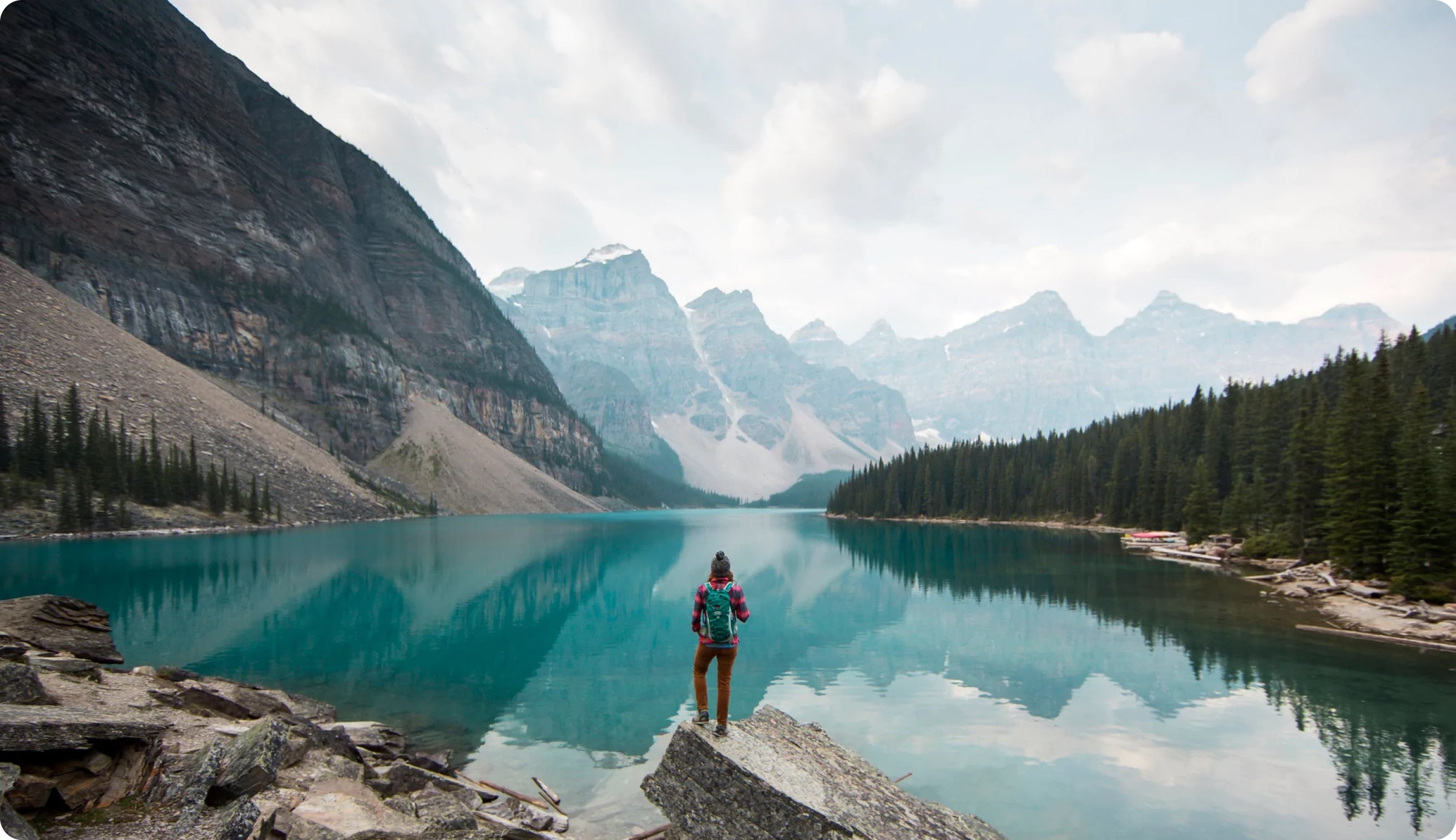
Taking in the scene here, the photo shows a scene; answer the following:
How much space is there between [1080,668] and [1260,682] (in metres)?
5.84

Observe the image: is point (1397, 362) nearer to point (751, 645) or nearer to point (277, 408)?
point (751, 645)

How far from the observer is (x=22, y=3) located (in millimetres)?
136500

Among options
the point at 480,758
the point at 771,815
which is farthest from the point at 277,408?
the point at 771,815

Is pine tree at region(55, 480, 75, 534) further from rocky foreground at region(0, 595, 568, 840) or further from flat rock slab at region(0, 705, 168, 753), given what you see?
flat rock slab at region(0, 705, 168, 753)

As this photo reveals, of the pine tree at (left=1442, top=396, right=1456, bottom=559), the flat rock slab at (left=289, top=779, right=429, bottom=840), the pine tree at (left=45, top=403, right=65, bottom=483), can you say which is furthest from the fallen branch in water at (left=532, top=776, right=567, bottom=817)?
the pine tree at (left=45, top=403, right=65, bottom=483)

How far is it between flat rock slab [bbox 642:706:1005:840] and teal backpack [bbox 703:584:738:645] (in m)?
1.38

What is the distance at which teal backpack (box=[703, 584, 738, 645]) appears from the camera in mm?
10672

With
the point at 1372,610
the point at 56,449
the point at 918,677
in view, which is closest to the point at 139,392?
the point at 56,449

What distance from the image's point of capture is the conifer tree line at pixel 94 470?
7281 cm

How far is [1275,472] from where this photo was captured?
71125 millimetres

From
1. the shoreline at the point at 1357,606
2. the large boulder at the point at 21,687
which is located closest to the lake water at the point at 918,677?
the shoreline at the point at 1357,606

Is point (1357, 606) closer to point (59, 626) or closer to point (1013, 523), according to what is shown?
point (59, 626)

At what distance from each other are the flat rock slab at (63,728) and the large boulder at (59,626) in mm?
9719

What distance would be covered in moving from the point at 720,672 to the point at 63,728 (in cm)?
881
